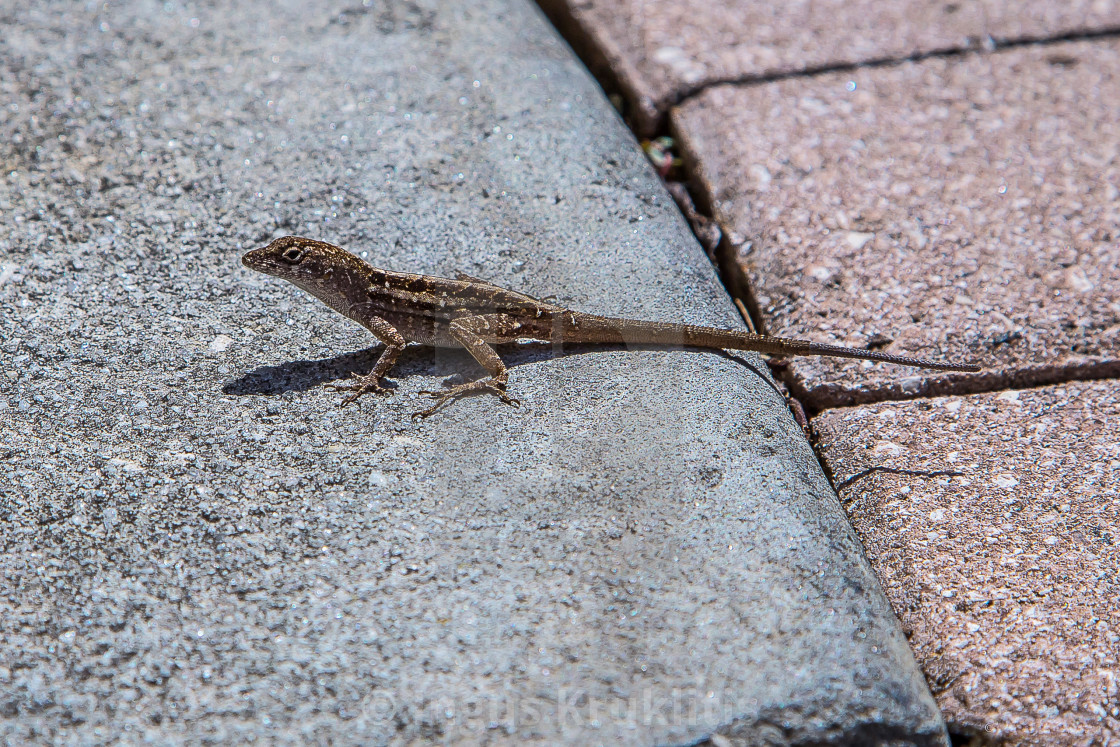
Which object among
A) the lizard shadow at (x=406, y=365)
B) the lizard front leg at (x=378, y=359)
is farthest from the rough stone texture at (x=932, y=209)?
the lizard front leg at (x=378, y=359)

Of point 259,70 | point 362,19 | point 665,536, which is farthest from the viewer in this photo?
point 362,19

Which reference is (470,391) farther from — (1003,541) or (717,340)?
(1003,541)

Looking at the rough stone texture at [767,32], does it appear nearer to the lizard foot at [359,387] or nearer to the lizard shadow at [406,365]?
the lizard shadow at [406,365]

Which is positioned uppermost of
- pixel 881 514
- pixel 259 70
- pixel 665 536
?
pixel 259 70

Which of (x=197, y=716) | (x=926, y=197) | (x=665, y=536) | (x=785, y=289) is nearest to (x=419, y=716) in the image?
(x=197, y=716)

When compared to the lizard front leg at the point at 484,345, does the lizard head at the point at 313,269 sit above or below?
above

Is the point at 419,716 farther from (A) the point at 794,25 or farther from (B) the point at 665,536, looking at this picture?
(A) the point at 794,25

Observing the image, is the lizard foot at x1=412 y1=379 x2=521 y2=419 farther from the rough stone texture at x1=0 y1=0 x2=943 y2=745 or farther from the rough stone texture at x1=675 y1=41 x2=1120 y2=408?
the rough stone texture at x1=675 y1=41 x2=1120 y2=408
